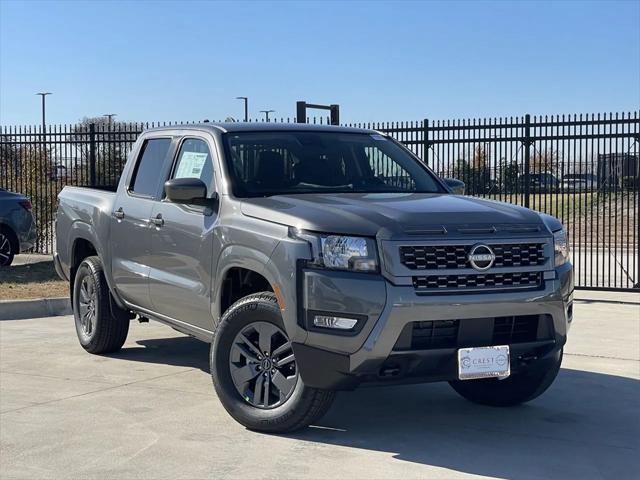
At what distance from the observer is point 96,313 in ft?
27.7

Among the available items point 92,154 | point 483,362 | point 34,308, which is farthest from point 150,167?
point 92,154

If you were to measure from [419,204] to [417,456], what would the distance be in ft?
5.01

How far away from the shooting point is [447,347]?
5453mm

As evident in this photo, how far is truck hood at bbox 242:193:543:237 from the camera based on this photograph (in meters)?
5.41

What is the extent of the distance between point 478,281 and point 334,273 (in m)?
0.85

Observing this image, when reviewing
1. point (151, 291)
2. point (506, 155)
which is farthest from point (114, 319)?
point (506, 155)

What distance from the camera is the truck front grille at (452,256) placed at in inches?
211

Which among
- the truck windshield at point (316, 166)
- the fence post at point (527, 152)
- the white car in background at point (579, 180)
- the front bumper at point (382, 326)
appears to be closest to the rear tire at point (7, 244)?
the fence post at point (527, 152)

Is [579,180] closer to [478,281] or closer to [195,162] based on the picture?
[195,162]

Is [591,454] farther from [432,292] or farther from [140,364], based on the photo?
[140,364]

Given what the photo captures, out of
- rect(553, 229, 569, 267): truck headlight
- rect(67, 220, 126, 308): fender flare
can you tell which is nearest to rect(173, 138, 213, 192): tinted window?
rect(67, 220, 126, 308): fender flare

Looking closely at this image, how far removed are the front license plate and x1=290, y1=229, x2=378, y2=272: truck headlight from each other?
2.44ft

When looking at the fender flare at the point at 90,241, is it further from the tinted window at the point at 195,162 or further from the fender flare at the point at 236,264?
the fender flare at the point at 236,264

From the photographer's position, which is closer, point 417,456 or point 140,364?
point 417,456
